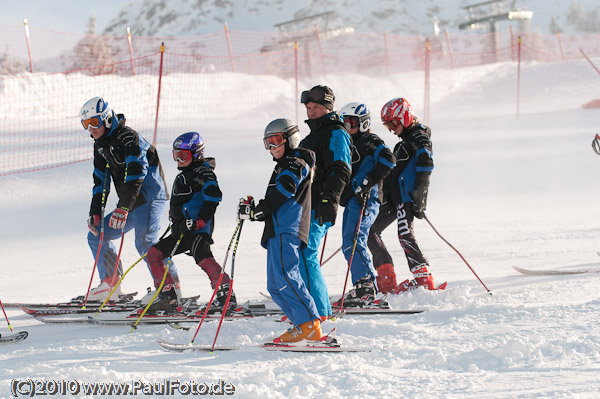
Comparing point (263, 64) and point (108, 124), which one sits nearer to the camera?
point (108, 124)

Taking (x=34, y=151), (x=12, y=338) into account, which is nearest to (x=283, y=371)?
(x=12, y=338)

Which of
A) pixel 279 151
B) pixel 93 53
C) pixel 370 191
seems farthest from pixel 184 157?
pixel 93 53

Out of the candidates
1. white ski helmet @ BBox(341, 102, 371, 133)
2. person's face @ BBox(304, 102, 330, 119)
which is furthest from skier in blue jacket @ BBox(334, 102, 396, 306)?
person's face @ BBox(304, 102, 330, 119)

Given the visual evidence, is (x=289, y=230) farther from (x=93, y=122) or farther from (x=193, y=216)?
(x=93, y=122)

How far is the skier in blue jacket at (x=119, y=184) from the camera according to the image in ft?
20.3

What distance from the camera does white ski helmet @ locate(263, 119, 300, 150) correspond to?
15.4ft

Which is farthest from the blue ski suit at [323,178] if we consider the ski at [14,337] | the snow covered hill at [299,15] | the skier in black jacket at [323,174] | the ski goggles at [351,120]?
the snow covered hill at [299,15]

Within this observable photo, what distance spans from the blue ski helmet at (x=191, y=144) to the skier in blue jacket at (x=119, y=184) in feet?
2.00

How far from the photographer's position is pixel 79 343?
5051 millimetres

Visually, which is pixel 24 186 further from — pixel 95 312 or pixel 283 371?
pixel 283 371

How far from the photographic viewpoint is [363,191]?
19.7 feet

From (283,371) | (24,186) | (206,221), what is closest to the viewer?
(283,371)

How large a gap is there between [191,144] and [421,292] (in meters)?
2.40

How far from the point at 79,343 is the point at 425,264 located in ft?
10.2
